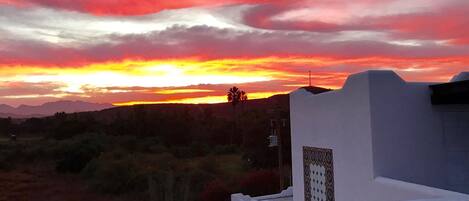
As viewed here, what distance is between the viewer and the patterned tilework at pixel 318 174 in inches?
295

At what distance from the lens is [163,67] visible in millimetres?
19031

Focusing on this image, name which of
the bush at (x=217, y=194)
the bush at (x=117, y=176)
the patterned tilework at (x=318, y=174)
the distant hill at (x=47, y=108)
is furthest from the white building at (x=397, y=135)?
the distant hill at (x=47, y=108)

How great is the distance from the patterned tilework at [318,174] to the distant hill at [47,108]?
60194mm

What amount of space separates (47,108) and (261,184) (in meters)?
68.7

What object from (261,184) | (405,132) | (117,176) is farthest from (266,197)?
(117,176)

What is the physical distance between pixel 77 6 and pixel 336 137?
8.62 meters

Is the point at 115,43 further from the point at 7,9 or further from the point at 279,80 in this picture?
the point at 279,80

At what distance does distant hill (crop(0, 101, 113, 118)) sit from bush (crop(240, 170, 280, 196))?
5029cm

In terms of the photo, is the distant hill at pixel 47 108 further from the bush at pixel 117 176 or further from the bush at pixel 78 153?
the bush at pixel 117 176

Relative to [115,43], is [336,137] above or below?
below

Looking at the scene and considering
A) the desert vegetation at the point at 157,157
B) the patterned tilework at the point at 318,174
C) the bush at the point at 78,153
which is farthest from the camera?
the bush at the point at 78,153

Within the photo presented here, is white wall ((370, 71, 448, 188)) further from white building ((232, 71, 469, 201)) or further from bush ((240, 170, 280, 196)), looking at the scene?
Result: bush ((240, 170, 280, 196))

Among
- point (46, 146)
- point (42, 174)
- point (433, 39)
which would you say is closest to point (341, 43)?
point (433, 39)

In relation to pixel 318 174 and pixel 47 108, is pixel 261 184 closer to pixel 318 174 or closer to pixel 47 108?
pixel 318 174
